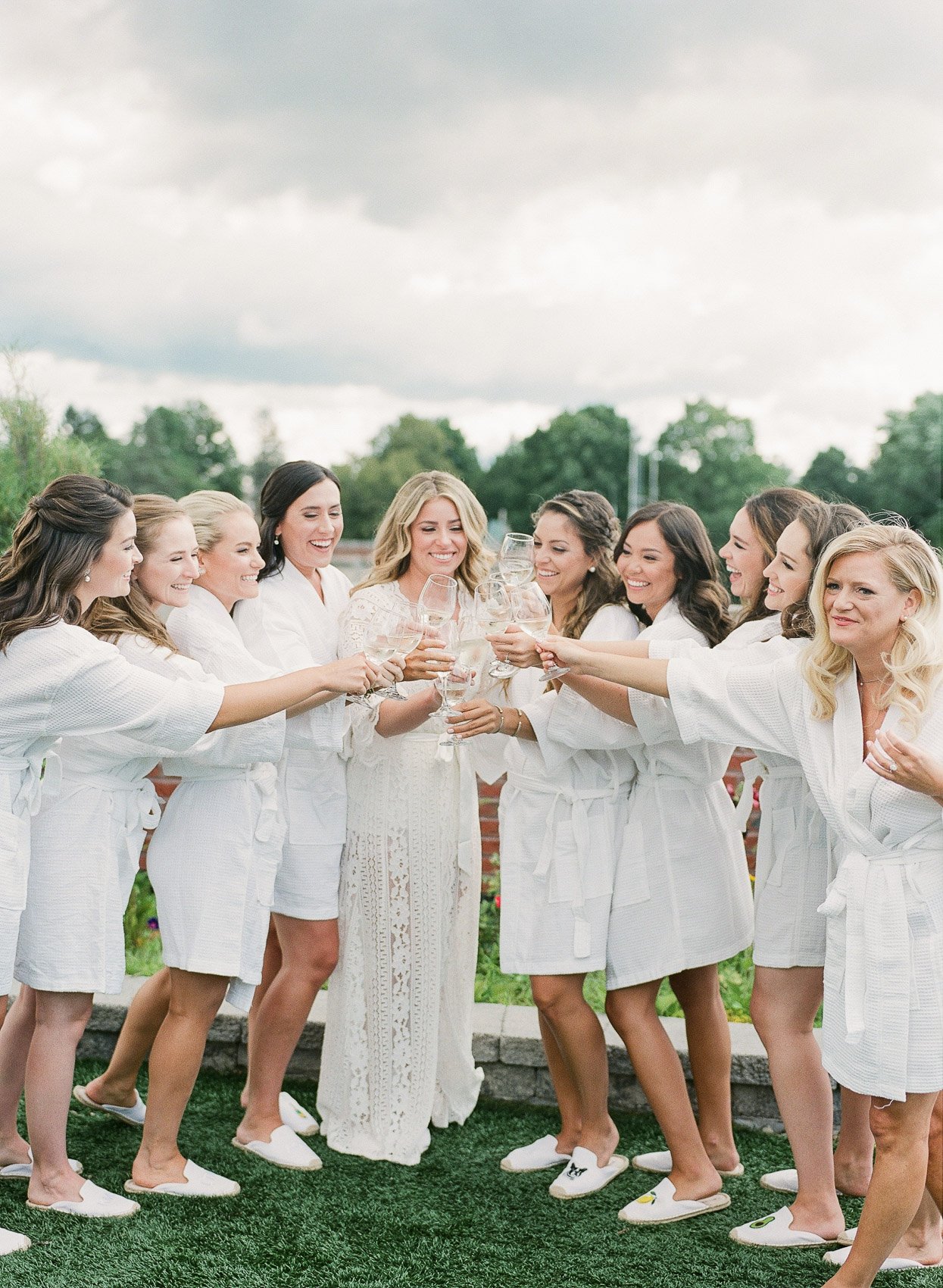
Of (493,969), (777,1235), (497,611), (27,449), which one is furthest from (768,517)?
(27,449)

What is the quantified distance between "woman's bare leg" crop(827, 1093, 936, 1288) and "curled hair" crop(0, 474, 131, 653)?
8.78 feet

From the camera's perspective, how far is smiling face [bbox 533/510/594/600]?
13.4 feet

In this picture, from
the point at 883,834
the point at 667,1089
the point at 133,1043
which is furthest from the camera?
the point at 133,1043

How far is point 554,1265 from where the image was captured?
133 inches

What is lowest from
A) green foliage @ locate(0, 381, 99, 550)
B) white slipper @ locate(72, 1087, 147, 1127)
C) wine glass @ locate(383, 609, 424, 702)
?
white slipper @ locate(72, 1087, 147, 1127)

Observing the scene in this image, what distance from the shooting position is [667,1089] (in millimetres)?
3773

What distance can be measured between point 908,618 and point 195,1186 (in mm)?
2864

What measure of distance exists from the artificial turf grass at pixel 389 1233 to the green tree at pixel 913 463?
50.9 metres

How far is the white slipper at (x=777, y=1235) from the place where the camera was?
3480 mm

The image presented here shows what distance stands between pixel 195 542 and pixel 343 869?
1342 mm

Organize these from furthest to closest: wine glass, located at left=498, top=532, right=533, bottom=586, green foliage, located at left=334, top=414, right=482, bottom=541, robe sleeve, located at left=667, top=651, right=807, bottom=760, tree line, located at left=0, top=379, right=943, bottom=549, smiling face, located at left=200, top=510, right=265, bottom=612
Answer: green foliage, located at left=334, top=414, right=482, bottom=541, tree line, located at left=0, top=379, right=943, bottom=549, smiling face, located at left=200, top=510, right=265, bottom=612, wine glass, located at left=498, top=532, right=533, bottom=586, robe sleeve, located at left=667, top=651, right=807, bottom=760

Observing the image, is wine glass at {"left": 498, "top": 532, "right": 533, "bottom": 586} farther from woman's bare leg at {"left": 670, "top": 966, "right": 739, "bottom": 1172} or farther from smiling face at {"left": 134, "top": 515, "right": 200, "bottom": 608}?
woman's bare leg at {"left": 670, "top": 966, "right": 739, "bottom": 1172}

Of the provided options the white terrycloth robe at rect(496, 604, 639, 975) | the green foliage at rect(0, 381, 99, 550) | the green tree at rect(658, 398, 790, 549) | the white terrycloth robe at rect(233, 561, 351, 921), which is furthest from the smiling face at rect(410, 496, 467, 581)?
the green tree at rect(658, 398, 790, 549)

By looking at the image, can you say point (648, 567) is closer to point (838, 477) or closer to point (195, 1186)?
point (195, 1186)
